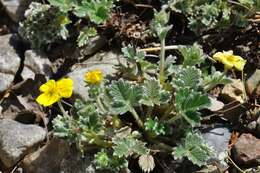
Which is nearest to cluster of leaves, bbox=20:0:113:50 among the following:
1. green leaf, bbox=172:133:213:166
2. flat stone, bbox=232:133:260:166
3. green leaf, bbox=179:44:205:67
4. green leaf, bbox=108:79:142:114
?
green leaf, bbox=179:44:205:67

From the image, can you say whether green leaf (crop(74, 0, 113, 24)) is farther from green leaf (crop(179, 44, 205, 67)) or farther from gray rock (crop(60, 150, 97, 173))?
gray rock (crop(60, 150, 97, 173))

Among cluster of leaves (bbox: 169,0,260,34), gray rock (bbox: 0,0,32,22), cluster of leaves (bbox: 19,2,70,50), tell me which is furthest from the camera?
gray rock (bbox: 0,0,32,22)

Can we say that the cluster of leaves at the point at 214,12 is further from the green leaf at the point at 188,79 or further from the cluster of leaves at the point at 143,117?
the green leaf at the point at 188,79

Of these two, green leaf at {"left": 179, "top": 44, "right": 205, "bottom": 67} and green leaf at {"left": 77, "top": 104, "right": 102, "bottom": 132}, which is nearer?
green leaf at {"left": 77, "top": 104, "right": 102, "bottom": 132}

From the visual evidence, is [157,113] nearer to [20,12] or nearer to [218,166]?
[218,166]

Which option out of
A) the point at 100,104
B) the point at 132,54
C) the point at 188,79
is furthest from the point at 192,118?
the point at 132,54
